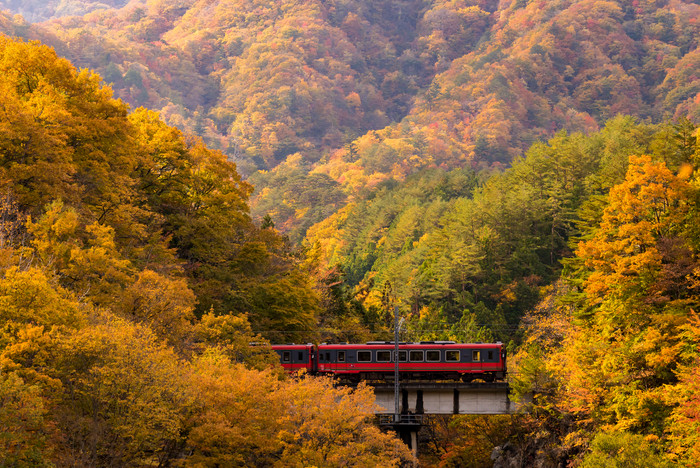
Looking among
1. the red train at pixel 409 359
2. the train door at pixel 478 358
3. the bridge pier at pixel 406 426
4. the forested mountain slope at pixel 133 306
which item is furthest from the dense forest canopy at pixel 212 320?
the bridge pier at pixel 406 426

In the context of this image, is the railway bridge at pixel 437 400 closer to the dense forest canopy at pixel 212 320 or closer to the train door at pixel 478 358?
the train door at pixel 478 358

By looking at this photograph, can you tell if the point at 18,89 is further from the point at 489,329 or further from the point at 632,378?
the point at 489,329

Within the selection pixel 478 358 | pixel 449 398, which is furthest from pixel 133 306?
pixel 478 358

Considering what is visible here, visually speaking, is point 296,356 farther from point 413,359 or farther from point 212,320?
point 212,320

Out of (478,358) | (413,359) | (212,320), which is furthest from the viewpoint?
(413,359)

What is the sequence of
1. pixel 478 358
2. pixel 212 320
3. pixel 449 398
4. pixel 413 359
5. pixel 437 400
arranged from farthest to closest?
pixel 413 359, pixel 478 358, pixel 437 400, pixel 449 398, pixel 212 320

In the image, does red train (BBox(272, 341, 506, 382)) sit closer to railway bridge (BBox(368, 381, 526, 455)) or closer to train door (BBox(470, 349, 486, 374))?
train door (BBox(470, 349, 486, 374))

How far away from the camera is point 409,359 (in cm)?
5044

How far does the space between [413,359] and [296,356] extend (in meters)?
7.64

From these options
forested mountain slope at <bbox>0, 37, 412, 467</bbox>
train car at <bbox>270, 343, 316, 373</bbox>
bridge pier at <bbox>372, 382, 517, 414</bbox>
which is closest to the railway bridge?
bridge pier at <bbox>372, 382, 517, 414</bbox>

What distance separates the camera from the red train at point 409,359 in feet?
164

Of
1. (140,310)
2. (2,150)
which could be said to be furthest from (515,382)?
(2,150)

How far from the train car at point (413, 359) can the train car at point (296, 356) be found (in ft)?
2.28

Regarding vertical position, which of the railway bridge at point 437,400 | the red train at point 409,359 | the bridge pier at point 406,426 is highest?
the red train at point 409,359
